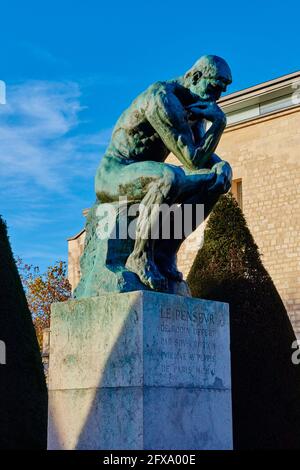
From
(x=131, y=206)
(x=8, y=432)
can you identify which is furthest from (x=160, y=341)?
(x=8, y=432)

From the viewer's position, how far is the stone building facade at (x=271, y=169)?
2156cm

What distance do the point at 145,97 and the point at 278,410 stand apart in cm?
632

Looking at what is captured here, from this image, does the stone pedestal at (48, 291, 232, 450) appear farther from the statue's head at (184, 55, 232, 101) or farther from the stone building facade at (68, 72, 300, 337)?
the stone building facade at (68, 72, 300, 337)

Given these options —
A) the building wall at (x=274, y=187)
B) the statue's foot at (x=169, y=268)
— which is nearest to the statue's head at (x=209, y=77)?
the statue's foot at (x=169, y=268)

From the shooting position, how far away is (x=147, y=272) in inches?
221

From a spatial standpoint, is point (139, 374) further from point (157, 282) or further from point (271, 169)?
point (271, 169)

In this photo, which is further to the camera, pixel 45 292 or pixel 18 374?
pixel 45 292

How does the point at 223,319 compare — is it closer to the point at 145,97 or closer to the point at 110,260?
the point at 110,260

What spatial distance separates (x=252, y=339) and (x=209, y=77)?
5.92 metres

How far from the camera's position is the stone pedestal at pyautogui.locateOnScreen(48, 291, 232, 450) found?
→ 5.08 m

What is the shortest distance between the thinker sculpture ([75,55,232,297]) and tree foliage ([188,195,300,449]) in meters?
5.28

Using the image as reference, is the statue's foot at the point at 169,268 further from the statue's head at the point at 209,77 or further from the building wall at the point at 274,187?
the building wall at the point at 274,187

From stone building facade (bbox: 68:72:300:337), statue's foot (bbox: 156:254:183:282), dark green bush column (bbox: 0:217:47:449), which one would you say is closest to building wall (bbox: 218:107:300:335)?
stone building facade (bbox: 68:72:300:337)

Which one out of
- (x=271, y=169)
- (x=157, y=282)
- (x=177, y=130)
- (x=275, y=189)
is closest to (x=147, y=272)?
(x=157, y=282)
